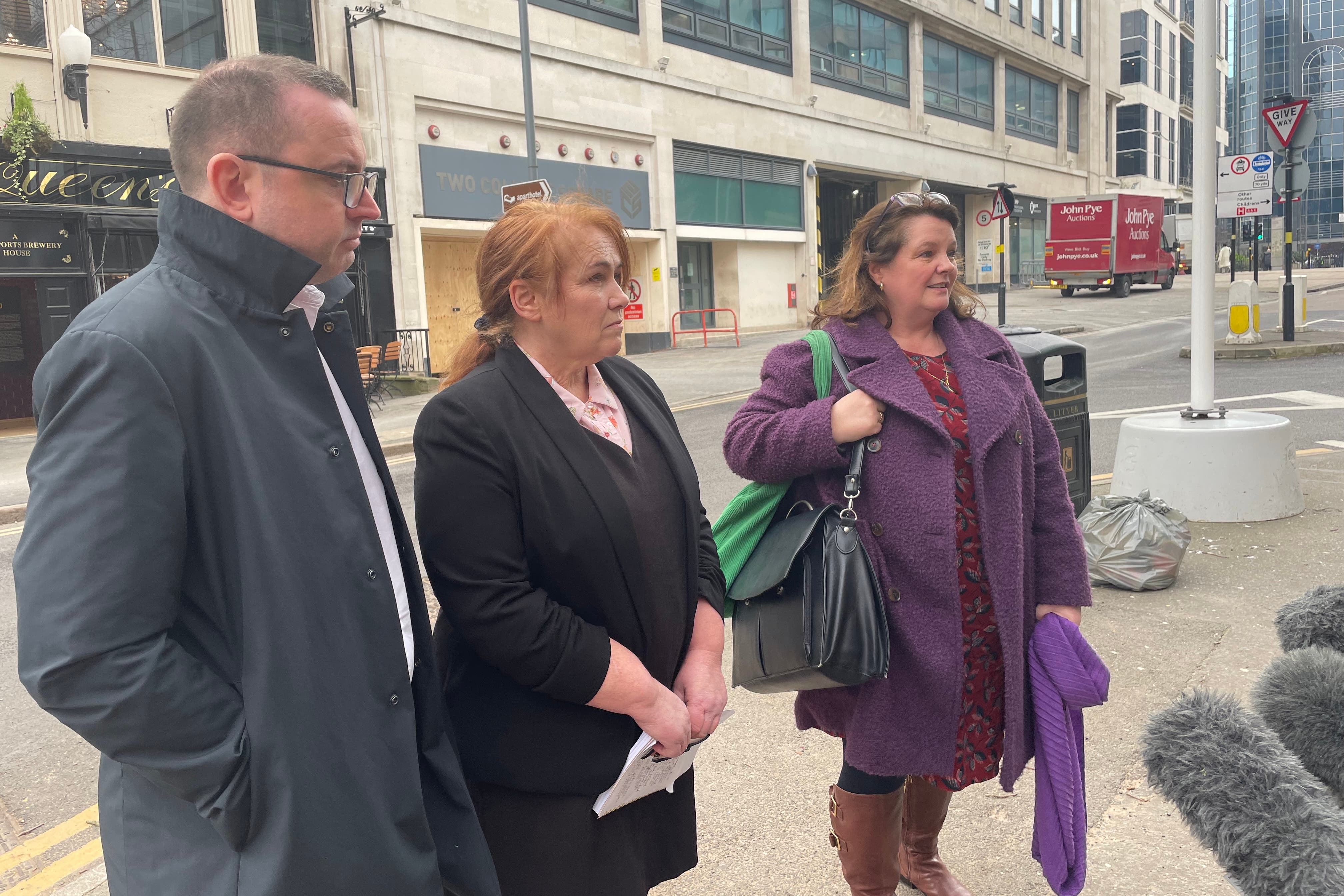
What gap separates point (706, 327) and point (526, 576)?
24.0 meters

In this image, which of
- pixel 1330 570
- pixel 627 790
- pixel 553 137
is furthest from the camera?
pixel 553 137

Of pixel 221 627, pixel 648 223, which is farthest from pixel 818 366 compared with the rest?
pixel 648 223

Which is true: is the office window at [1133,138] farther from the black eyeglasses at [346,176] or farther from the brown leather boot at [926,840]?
the black eyeglasses at [346,176]

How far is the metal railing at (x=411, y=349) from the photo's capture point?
58.1ft

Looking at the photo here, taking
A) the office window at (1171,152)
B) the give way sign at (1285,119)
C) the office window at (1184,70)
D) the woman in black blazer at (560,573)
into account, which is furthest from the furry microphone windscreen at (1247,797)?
the office window at (1184,70)

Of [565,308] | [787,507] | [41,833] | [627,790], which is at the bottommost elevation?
[41,833]

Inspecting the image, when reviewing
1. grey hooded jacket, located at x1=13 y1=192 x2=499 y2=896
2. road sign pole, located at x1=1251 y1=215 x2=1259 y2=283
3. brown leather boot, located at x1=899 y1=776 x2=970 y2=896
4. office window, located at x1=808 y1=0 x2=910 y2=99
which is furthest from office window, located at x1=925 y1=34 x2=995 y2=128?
grey hooded jacket, located at x1=13 y1=192 x2=499 y2=896

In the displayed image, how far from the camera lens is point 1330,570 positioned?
4.99 meters

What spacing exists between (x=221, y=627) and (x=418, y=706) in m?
0.38

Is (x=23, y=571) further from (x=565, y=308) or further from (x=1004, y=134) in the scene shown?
(x=1004, y=134)

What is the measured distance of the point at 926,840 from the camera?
Answer: 2.71m

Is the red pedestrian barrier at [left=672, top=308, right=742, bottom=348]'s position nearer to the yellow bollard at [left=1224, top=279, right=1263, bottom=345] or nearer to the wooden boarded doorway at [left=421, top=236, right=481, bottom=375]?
the wooden boarded doorway at [left=421, top=236, right=481, bottom=375]

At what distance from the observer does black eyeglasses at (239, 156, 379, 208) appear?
150 centimetres

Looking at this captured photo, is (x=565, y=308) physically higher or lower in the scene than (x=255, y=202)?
lower
